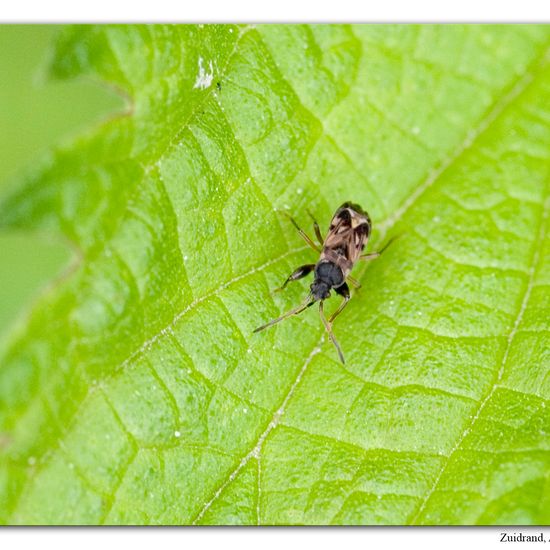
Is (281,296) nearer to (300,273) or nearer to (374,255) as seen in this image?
(300,273)

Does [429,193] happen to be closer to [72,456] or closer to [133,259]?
[133,259]

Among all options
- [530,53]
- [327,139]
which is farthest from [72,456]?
[530,53]

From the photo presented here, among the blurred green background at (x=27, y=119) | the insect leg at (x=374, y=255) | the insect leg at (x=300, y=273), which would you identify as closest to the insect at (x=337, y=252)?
the insect leg at (x=300, y=273)

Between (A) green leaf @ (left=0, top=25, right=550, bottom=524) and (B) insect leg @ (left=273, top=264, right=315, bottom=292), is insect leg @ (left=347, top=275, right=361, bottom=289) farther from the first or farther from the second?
(B) insect leg @ (left=273, top=264, right=315, bottom=292)

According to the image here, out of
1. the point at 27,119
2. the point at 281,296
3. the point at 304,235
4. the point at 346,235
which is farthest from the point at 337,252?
the point at 27,119

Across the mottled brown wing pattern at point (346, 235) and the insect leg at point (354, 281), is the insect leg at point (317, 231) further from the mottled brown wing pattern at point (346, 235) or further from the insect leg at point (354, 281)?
the insect leg at point (354, 281)

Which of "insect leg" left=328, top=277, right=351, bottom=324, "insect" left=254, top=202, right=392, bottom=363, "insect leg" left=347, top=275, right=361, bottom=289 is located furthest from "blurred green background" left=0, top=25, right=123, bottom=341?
"insect leg" left=347, top=275, right=361, bottom=289
